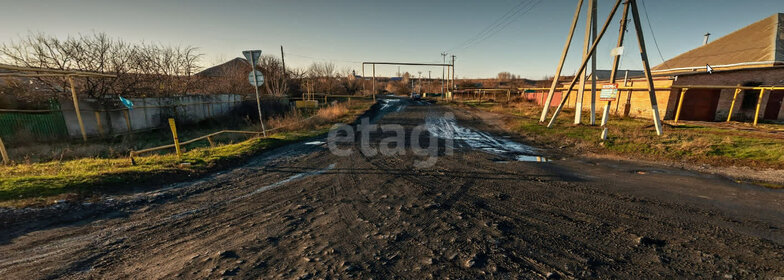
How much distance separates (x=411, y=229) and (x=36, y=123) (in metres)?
18.1

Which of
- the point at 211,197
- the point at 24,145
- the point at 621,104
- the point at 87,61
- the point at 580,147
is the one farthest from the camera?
the point at 621,104

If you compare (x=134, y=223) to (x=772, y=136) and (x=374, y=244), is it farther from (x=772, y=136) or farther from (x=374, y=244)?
(x=772, y=136)

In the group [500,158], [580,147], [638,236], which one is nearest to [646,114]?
[580,147]

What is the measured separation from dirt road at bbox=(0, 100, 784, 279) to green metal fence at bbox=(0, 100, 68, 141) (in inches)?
510

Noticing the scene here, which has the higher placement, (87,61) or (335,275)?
(87,61)

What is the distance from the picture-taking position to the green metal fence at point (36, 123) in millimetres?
11125

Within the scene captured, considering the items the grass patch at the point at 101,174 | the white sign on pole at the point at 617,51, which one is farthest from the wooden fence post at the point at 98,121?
the white sign on pole at the point at 617,51

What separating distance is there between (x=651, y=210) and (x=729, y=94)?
1900cm

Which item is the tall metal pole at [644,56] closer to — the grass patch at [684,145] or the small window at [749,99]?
the grass patch at [684,145]

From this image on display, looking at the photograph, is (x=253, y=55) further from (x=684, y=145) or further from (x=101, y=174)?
(x=684, y=145)

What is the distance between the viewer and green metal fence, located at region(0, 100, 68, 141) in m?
11.1

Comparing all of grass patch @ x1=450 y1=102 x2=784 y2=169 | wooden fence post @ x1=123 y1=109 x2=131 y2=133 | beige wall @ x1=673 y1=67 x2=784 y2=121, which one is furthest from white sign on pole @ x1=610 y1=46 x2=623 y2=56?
wooden fence post @ x1=123 y1=109 x2=131 y2=133

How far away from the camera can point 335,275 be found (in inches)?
101

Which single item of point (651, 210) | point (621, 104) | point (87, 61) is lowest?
point (651, 210)
